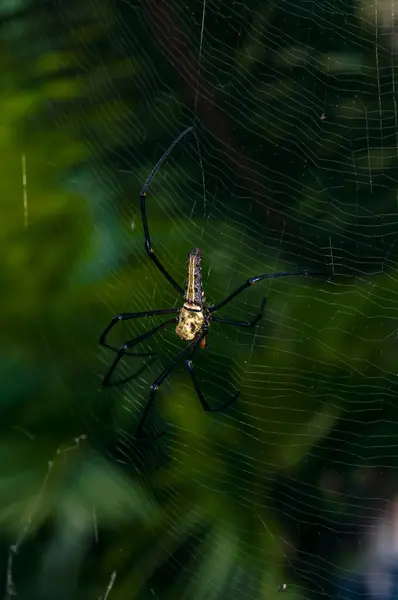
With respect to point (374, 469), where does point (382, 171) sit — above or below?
above

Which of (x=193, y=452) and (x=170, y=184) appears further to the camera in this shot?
(x=170, y=184)

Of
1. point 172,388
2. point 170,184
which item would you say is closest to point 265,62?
point 170,184

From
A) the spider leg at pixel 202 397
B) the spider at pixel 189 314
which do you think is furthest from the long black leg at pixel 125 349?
the spider leg at pixel 202 397

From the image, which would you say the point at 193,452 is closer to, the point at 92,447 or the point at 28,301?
the point at 92,447

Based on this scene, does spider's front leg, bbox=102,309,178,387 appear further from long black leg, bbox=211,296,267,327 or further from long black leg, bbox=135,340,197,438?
long black leg, bbox=211,296,267,327

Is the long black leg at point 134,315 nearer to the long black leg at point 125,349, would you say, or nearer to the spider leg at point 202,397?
the long black leg at point 125,349

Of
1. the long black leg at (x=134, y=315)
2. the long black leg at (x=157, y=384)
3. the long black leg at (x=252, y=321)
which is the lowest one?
the long black leg at (x=157, y=384)
